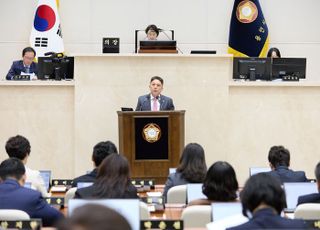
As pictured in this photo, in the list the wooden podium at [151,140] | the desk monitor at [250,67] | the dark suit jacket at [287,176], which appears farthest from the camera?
the desk monitor at [250,67]

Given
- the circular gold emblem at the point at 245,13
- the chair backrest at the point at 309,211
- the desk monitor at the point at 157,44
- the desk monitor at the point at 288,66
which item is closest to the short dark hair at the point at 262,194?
the chair backrest at the point at 309,211

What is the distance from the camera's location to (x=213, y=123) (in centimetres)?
A: 938

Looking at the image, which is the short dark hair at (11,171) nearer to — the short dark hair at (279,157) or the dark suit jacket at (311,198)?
the dark suit jacket at (311,198)

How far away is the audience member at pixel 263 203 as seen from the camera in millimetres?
Result: 3166

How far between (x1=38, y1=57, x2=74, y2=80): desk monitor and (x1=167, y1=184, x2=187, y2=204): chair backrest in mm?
4516

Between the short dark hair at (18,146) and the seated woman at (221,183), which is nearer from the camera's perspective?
the seated woman at (221,183)

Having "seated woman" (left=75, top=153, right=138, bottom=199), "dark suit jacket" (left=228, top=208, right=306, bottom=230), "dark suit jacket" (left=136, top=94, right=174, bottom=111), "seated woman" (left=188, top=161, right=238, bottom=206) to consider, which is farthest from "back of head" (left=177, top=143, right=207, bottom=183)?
"dark suit jacket" (left=136, top=94, right=174, bottom=111)

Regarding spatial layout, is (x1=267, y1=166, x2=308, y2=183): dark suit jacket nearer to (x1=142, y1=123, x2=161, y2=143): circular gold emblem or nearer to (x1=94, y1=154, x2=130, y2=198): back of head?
(x1=94, y1=154, x2=130, y2=198): back of head

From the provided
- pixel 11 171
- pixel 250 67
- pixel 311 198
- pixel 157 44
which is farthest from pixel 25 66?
pixel 311 198

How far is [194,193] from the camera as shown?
5.20 m

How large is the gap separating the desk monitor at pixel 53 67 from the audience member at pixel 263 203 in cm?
663

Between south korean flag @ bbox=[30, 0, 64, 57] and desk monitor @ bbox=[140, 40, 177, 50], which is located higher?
south korean flag @ bbox=[30, 0, 64, 57]

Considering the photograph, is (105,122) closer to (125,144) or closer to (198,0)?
(125,144)

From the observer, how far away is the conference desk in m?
9.33
